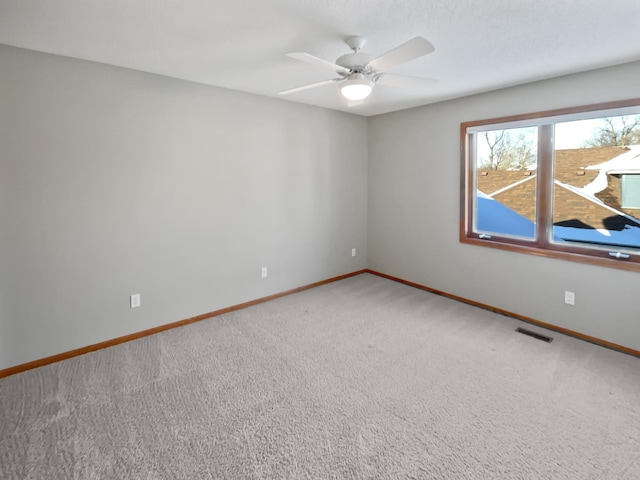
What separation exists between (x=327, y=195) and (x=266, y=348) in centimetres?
228

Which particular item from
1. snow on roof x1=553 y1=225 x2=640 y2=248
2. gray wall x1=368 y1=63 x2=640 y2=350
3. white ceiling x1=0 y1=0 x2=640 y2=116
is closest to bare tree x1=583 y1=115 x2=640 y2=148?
gray wall x1=368 y1=63 x2=640 y2=350

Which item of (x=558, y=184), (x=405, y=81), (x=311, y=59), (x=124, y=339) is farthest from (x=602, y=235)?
(x=124, y=339)

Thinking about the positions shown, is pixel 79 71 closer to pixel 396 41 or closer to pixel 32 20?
pixel 32 20

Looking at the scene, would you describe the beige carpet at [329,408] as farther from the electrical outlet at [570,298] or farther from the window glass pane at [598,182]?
the window glass pane at [598,182]

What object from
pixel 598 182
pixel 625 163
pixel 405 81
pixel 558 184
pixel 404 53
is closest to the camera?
pixel 404 53

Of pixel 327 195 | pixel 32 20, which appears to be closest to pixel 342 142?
pixel 327 195

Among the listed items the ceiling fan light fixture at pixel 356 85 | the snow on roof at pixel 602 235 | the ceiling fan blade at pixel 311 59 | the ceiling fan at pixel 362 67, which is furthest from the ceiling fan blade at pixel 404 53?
the snow on roof at pixel 602 235

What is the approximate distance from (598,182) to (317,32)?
2.67 m

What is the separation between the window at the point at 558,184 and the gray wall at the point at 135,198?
6.27ft

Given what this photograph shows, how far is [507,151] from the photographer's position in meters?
3.51

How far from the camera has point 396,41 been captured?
7.23 ft

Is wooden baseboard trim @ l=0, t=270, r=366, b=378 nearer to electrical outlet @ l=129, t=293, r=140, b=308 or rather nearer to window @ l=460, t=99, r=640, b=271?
electrical outlet @ l=129, t=293, r=140, b=308

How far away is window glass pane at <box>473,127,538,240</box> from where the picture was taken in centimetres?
336

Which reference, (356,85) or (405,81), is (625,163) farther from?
(356,85)
